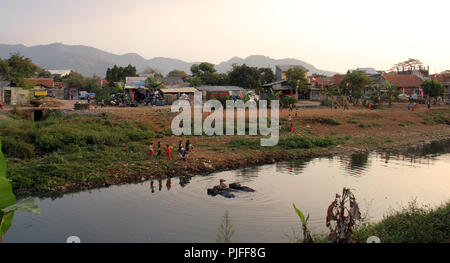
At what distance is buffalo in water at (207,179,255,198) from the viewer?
14.7m

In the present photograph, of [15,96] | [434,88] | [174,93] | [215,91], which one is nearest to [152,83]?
[174,93]

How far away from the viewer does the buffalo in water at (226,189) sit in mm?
14704

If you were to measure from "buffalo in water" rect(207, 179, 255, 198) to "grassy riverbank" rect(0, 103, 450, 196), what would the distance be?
147 inches

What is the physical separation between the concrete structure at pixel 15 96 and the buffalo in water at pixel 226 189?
25.7 meters

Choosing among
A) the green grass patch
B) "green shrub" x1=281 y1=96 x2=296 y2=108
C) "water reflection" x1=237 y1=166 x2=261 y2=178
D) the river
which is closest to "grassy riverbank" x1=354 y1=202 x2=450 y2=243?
the river

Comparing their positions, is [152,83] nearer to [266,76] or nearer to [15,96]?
[15,96]

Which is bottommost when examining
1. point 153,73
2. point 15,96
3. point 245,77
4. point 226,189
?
point 226,189

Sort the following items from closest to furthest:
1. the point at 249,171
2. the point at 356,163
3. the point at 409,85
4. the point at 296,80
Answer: the point at 249,171, the point at 356,163, the point at 296,80, the point at 409,85

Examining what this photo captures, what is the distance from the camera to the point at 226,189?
1509 cm

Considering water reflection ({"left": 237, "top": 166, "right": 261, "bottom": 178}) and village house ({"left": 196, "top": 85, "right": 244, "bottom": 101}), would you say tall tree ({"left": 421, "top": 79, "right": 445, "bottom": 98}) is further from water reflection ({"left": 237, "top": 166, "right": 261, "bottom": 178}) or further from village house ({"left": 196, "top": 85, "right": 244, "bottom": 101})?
water reflection ({"left": 237, "top": 166, "right": 261, "bottom": 178})

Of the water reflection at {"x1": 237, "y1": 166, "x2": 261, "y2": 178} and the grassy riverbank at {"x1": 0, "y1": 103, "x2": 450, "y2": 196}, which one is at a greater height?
the grassy riverbank at {"x1": 0, "y1": 103, "x2": 450, "y2": 196}

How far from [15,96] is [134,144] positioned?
18.1 meters

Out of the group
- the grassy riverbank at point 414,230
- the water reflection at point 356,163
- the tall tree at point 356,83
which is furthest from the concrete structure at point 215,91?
the grassy riverbank at point 414,230
